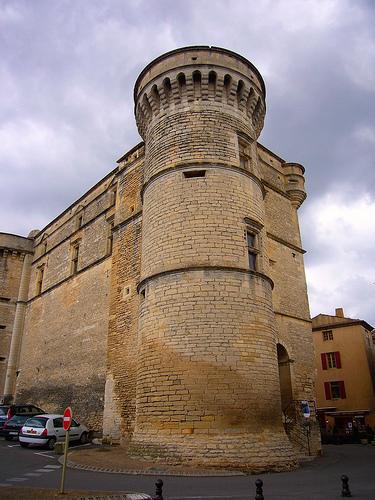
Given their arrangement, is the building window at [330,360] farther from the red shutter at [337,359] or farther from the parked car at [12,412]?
the parked car at [12,412]

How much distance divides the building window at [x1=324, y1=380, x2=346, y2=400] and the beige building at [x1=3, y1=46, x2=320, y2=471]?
13.9 metres

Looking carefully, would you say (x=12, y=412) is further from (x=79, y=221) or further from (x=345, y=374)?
(x=345, y=374)

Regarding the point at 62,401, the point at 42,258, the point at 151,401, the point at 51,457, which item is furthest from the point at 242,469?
the point at 42,258

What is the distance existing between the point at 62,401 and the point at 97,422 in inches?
152

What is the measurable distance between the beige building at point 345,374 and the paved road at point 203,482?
64.0 feet

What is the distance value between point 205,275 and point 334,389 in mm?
23046

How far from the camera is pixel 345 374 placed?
2928 cm

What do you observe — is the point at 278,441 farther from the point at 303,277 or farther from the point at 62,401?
the point at 62,401

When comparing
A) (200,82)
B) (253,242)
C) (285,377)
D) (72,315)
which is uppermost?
(200,82)

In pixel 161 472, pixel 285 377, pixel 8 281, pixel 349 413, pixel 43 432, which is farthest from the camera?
pixel 349 413

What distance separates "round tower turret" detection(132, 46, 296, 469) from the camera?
32.9 ft

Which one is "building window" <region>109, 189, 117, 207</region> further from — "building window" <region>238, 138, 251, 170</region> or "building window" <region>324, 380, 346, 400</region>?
"building window" <region>324, 380, 346, 400</region>

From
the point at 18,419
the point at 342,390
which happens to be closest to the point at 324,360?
the point at 342,390

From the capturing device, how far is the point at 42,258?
2686 cm
